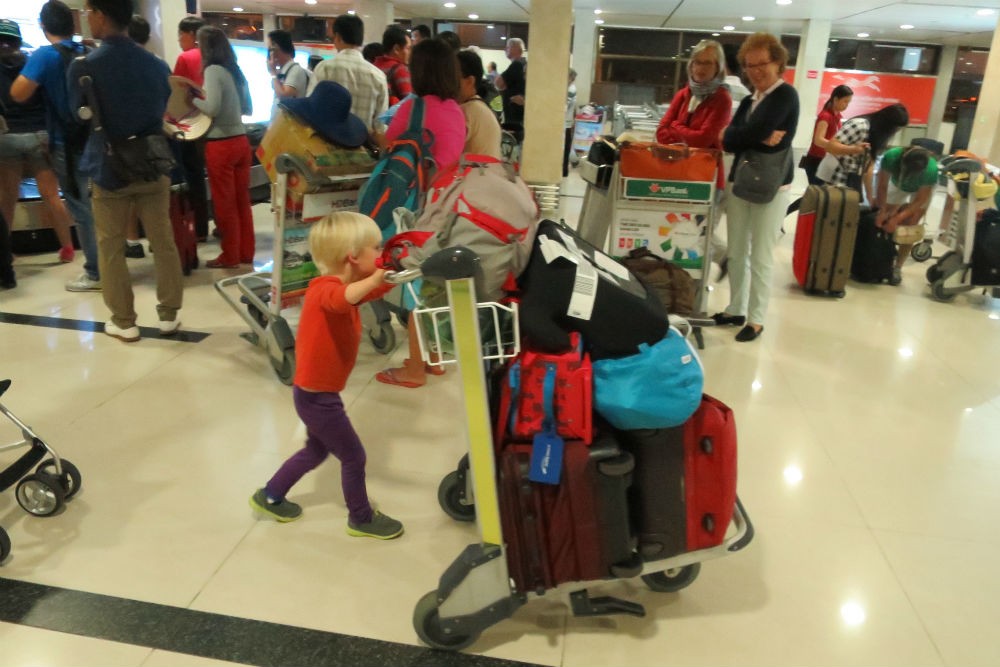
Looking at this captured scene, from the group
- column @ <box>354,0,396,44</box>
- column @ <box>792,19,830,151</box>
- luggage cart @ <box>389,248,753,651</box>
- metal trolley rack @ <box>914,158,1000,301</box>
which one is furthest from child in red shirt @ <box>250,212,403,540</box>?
column @ <box>792,19,830,151</box>

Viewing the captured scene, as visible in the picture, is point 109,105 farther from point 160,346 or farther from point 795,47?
point 795,47

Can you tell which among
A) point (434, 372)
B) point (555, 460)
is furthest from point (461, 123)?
point (555, 460)

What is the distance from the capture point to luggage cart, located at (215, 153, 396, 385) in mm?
3219

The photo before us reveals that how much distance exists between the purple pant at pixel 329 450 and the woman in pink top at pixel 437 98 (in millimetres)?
1579

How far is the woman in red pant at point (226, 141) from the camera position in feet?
15.2

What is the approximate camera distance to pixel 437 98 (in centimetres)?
340

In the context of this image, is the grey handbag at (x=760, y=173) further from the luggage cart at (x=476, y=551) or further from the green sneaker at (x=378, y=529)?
the green sneaker at (x=378, y=529)

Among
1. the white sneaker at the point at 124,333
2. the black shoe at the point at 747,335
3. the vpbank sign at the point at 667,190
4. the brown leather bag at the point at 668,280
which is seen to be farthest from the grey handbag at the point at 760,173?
the white sneaker at the point at 124,333

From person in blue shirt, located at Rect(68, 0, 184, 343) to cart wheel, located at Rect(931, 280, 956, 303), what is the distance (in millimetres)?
4914

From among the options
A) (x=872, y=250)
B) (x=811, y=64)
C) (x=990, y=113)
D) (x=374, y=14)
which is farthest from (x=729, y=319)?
(x=374, y=14)

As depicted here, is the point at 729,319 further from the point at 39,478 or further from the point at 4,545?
the point at 4,545

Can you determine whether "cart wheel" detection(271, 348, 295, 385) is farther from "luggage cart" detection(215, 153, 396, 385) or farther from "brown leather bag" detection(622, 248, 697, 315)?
"brown leather bag" detection(622, 248, 697, 315)

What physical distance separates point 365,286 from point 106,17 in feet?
7.94

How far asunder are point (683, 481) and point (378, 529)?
0.99 metres
